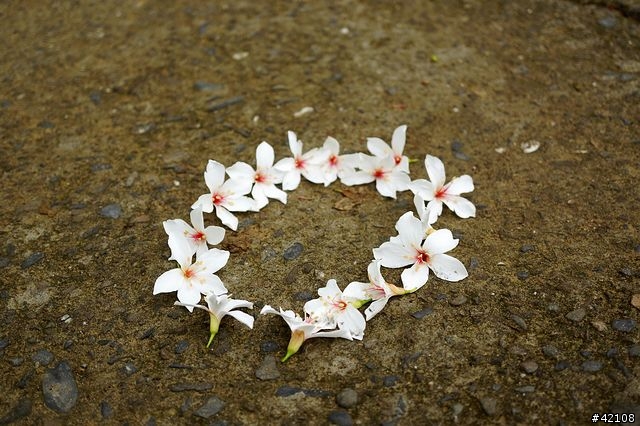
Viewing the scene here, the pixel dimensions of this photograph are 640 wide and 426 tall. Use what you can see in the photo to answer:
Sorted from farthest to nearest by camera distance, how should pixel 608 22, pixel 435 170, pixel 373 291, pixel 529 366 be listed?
1. pixel 608 22
2. pixel 435 170
3. pixel 373 291
4. pixel 529 366

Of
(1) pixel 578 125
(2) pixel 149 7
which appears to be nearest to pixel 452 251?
(1) pixel 578 125

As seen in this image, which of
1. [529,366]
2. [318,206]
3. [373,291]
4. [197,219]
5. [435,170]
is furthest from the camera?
[318,206]

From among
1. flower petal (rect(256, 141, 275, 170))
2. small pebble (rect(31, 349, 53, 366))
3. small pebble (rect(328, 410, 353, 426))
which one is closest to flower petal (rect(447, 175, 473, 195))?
flower petal (rect(256, 141, 275, 170))

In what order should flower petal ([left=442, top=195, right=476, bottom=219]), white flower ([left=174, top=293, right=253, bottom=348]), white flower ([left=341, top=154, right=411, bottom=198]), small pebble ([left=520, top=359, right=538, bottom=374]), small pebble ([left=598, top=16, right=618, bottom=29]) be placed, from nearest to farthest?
small pebble ([left=520, top=359, right=538, bottom=374]), white flower ([left=174, top=293, right=253, bottom=348]), flower petal ([left=442, top=195, right=476, bottom=219]), white flower ([left=341, top=154, right=411, bottom=198]), small pebble ([left=598, top=16, right=618, bottom=29])

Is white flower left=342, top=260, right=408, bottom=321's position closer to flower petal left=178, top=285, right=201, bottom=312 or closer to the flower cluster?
the flower cluster

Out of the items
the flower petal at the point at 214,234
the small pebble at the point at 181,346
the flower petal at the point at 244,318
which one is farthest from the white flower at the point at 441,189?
the small pebble at the point at 181,346

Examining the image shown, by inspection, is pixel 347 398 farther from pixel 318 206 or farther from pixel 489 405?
pixel 318 206

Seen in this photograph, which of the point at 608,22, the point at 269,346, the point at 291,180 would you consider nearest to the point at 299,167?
the point at 291,180
